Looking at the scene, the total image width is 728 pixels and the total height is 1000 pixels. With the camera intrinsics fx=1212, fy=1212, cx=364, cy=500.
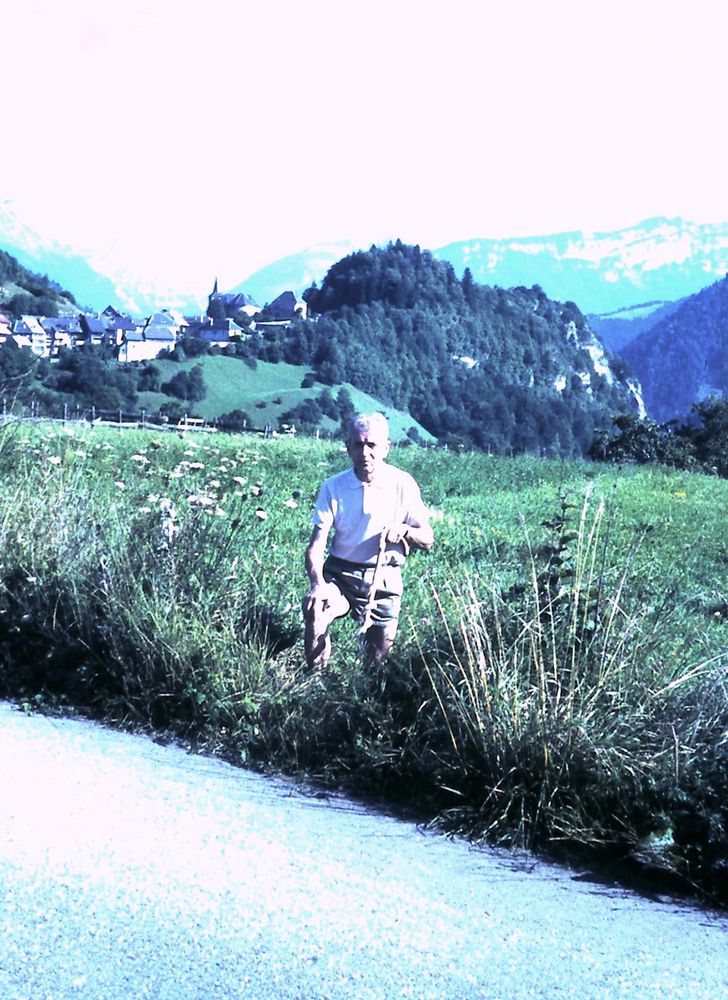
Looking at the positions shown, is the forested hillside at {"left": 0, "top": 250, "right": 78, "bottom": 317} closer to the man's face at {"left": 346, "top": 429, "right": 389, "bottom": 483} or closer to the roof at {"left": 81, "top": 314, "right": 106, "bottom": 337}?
the roof at {"left": 81, "top": 314, "right": 106, "bottom": 337}

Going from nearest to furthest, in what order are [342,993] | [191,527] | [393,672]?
[342,993] < [393,672] < [191,527]

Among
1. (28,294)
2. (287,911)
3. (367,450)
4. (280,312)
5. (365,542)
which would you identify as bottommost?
(287,911)

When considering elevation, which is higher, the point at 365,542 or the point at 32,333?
the point at 32,333

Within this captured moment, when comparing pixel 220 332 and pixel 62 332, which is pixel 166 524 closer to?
pixel 62 332

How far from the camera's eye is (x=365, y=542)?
6465 millimetres

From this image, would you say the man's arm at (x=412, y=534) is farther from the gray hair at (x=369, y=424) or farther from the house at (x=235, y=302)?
the house at (x=235, y=302)

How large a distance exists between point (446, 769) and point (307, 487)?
14696 millimetres

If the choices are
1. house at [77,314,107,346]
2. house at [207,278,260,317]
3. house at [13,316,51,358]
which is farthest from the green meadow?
house at [207,278,260,317]

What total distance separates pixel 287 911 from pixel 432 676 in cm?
195

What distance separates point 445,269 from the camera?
470 feet

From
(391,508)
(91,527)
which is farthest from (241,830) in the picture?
(91,527)

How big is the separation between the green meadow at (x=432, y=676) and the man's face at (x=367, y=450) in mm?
733

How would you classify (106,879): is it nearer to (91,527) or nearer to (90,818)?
(90,818)

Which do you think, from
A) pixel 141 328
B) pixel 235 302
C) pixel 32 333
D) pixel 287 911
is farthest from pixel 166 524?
pixel 235 302
